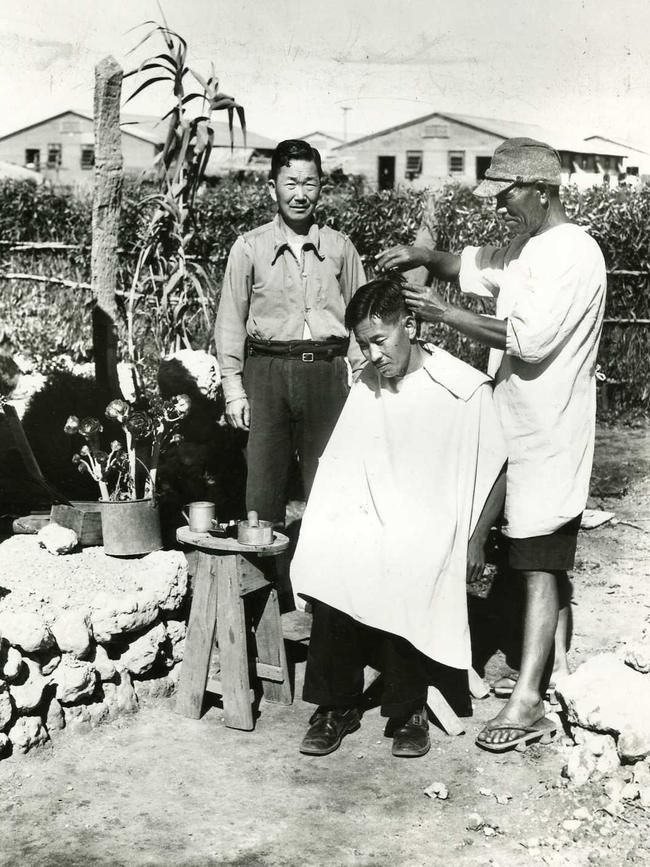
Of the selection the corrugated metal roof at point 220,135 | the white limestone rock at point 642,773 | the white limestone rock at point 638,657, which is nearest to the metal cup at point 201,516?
the white limestone rock at point 638,657

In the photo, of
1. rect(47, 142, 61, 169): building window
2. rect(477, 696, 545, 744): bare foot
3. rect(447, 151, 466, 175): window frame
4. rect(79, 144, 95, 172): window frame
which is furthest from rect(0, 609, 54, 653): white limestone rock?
rect(47, 142, 61, 169): building window

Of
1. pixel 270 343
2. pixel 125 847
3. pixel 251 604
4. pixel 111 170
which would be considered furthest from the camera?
pixel 111 170

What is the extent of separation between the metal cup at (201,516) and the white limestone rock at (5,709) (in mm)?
907

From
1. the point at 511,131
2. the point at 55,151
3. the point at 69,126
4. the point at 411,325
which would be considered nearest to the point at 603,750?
the point at 411,325

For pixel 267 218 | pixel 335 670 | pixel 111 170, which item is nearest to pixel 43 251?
pixel 267 218

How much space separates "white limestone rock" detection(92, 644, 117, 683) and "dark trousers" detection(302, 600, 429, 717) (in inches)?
31.4

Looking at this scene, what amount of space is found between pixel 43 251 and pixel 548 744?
709 centimetres

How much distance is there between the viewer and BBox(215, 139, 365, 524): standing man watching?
14.5ft

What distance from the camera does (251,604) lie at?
13.6 feet

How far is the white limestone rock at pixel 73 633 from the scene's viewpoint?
381 centimetres

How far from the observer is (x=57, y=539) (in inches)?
173

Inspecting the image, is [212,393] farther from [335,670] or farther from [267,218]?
[267,218]

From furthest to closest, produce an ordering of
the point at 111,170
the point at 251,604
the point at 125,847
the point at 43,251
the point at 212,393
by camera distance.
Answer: the point at 43,251 → the point at 212,393 → the point at 111,170 → the point at 251,604 → the point at 125,847

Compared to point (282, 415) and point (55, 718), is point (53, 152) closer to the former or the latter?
point (282, 415)
